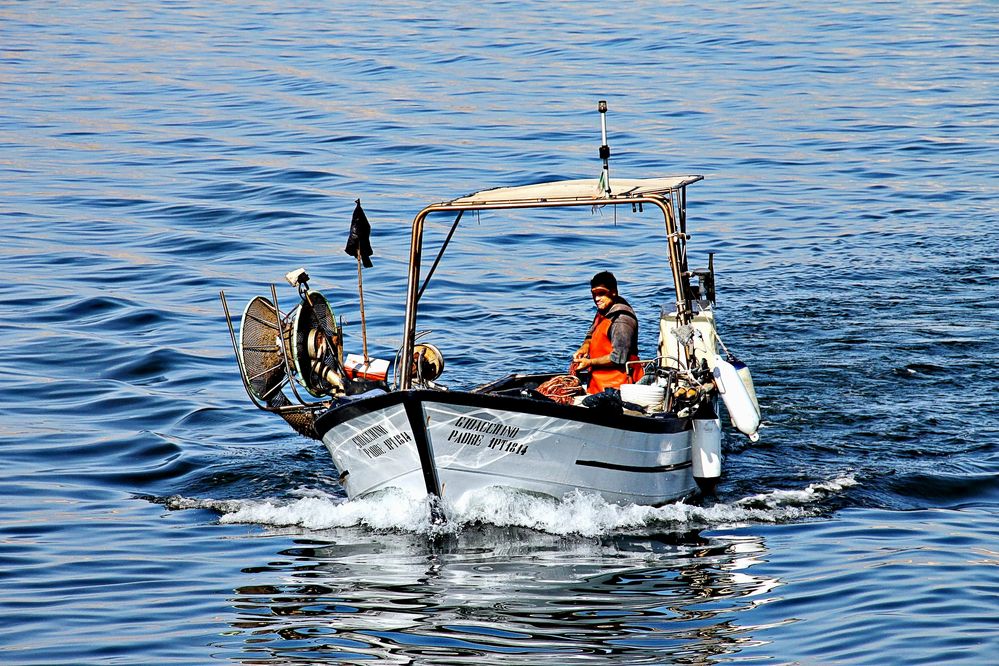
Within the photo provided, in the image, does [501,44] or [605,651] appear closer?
[605,651]

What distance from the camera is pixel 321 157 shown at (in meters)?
29.4

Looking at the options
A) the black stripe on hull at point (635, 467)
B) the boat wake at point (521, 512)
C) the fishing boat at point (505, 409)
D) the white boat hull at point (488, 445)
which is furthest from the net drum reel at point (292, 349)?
the black stripe on hull at point (635, 467)

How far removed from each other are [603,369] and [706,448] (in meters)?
1.10

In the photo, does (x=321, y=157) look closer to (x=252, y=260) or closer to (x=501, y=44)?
(x=252, y=260)

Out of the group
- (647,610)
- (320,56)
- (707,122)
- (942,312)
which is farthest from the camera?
(320,56)

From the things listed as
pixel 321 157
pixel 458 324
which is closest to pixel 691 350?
pixel 458 324

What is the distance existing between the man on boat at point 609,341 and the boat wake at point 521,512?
47.7 inches

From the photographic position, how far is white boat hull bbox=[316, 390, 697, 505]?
10180 mm

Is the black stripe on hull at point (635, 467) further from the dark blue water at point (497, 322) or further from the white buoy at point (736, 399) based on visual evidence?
the white buoy at point (736, 399)

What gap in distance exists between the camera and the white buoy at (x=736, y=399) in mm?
11016

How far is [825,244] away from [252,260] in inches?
347

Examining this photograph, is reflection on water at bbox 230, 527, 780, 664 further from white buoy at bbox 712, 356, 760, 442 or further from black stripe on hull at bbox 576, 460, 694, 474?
white buoy at bbox 712, 356, 760, 442

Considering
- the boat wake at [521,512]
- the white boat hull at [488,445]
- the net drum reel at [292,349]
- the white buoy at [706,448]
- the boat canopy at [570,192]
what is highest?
the boat canopy at [570,192]

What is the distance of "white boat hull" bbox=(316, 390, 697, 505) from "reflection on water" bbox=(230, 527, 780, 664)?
45cm
